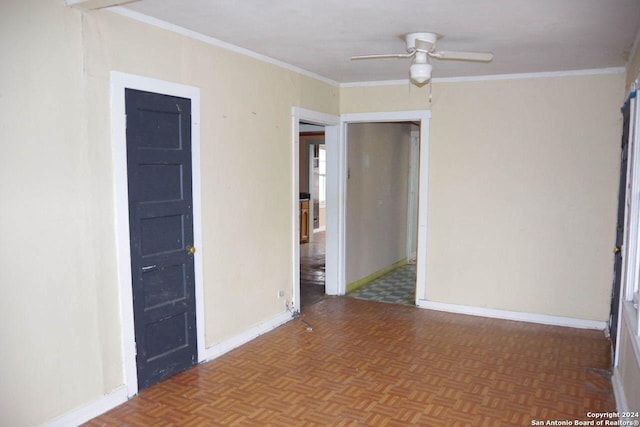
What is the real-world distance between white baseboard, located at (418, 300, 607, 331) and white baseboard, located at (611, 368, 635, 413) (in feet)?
4.03

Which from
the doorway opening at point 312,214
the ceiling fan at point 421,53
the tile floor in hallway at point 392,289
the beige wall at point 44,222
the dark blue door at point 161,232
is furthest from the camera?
the doorway opening at point 312,214

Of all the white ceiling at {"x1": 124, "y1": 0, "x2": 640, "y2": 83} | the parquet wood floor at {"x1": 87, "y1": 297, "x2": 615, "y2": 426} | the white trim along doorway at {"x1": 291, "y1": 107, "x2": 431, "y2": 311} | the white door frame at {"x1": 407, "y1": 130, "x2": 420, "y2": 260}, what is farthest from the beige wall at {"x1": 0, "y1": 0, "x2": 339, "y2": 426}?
the white door frame at {"x1": 407, "y1": 130, "x2": 420, "y2": 260}

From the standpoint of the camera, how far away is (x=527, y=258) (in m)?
4.92

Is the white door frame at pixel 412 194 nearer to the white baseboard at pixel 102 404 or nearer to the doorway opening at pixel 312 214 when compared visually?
the doorway opening at pixel 312 214

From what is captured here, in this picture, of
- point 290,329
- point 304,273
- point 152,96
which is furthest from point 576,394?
point 304,273

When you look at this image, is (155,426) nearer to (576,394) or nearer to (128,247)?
(128,247)

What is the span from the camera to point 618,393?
3207 millimetres

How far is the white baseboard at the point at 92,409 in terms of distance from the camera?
2.82 m

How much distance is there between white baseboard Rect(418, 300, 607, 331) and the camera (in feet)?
15.5

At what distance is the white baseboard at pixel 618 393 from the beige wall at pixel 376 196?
3.07 meters

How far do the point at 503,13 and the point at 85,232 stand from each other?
2763 millimetres

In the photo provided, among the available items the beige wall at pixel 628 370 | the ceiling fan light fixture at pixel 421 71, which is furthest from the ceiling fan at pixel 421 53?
the beige wall at pixel 628 370

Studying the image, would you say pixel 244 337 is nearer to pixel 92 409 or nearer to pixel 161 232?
pixel 161 232

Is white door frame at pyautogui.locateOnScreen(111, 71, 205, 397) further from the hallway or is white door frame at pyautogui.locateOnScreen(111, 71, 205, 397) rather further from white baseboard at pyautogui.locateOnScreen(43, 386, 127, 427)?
the hallway
